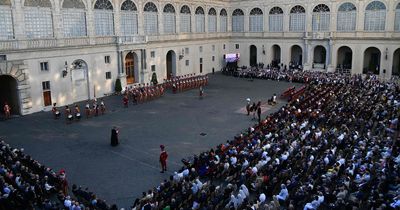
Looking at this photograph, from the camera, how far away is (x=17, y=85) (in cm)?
3206

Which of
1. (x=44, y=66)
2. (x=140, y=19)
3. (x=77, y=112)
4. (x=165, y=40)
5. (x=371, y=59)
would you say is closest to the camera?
(x=77, y=112)

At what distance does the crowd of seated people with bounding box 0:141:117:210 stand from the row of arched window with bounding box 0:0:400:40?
16488 mm

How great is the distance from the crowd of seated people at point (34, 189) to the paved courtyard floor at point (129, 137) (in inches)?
61.4

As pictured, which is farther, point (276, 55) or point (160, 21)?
point (276, 55)

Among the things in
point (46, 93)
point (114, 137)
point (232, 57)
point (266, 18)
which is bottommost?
point (114, 137)

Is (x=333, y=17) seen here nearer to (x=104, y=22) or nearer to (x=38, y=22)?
(x=104, y=22)

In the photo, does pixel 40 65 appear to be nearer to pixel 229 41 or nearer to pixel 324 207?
pixel 324 207

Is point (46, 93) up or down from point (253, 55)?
down

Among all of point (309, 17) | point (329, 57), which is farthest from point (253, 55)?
point (329, 57)

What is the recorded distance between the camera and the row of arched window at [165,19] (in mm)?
32656

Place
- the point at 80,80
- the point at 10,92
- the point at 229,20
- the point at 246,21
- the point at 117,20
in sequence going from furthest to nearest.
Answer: the point at 229,20 → the point at 246,21 → the point at 117,20 → the point at 80,80 → the point at 10,92

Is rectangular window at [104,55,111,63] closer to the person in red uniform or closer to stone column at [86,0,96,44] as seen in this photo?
stone column at [86,0,96,44]

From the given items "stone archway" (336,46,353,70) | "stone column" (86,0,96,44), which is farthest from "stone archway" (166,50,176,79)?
"stone archway" (336,46,353,70)

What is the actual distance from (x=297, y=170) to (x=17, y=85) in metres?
25.4
